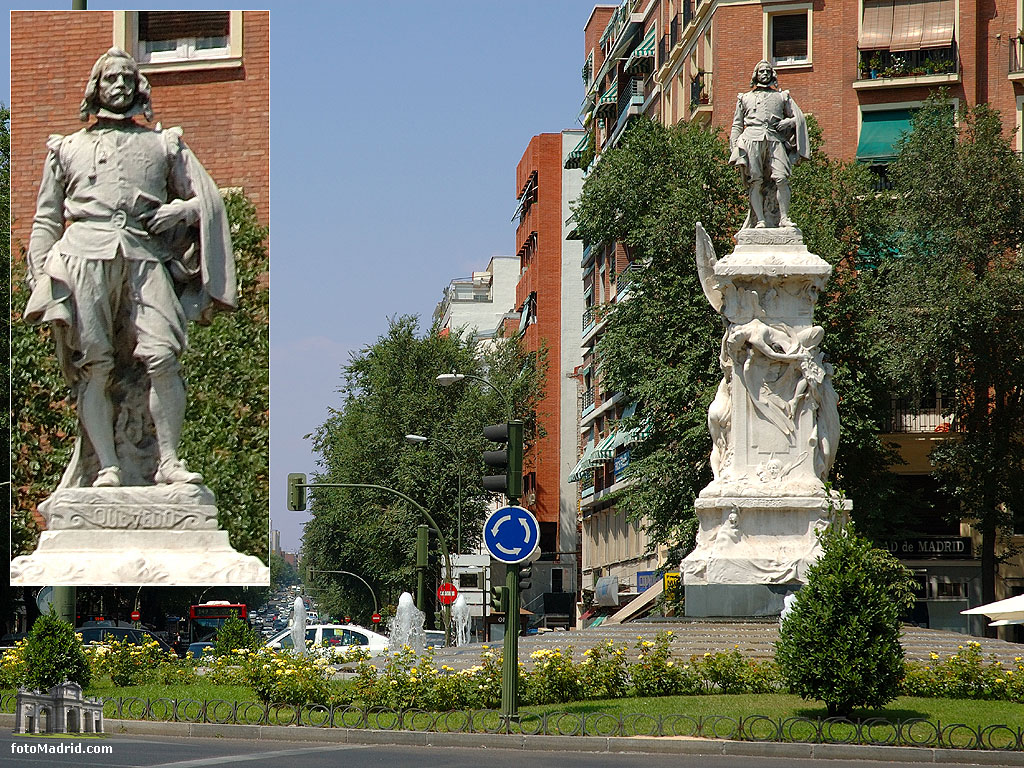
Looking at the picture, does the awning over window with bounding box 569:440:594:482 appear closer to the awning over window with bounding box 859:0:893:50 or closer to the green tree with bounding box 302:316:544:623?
the green tree with bounding box 302:316:544:623

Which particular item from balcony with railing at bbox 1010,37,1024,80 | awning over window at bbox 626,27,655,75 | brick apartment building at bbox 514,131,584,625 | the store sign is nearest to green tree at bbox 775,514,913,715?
the store sign

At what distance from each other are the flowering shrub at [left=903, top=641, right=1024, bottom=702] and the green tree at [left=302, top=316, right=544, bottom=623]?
34968mm

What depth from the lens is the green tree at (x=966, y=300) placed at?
119 ft

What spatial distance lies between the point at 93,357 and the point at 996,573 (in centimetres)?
3715

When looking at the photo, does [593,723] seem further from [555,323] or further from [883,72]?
[555,323]

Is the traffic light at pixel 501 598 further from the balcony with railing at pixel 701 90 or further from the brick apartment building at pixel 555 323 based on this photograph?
the brick apartment building at pixel 555 323

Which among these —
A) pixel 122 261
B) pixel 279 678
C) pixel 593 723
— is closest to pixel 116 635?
pixel 279 678

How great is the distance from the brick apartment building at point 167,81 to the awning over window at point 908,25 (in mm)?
37146

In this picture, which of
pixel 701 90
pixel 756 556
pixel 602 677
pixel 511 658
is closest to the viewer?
pixel 511 658

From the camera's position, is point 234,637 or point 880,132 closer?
point 234,637

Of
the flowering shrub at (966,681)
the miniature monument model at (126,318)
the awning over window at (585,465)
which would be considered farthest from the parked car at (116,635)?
the awning over window at (585,465)

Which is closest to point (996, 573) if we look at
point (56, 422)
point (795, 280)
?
point (795, 280)

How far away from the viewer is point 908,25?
46438 millimetres

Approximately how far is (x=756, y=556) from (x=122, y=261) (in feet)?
53.8
